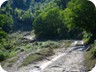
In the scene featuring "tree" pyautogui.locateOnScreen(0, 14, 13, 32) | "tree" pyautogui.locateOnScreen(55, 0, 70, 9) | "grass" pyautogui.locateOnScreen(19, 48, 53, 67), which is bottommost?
A: "grass" pyautogui.locateOnScreen(19, 48, 53, 67)

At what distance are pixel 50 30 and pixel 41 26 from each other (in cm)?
215

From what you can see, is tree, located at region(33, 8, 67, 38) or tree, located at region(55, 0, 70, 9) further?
tree, located at region(55, 0, 70, 9)

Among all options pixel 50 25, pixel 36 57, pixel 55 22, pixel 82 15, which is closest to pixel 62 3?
pixel 55 22

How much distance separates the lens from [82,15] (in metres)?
12.6

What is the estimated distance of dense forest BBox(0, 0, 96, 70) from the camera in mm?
11913

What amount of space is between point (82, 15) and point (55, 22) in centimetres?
862

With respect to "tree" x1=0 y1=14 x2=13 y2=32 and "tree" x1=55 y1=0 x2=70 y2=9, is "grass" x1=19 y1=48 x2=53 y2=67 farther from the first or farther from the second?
"tree" x1=55 y1=0 x2=70 y2=9

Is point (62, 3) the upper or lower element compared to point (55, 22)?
upper

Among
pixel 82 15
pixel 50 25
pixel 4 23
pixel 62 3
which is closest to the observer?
pixel 82 15

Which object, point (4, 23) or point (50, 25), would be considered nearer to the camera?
point (4, 23)

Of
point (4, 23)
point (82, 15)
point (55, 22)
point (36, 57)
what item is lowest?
point (36, 57)

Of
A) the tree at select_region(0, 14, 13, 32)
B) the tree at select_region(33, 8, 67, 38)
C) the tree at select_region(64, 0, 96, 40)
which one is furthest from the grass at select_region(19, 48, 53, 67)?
the tree at select_region(33, 8, 67, 38)

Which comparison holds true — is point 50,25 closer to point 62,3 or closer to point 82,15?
point 62,3

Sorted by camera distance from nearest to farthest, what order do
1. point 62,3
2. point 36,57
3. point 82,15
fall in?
point 36,57, point 82,15, point 62,3
